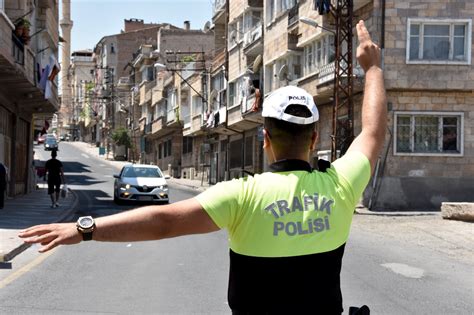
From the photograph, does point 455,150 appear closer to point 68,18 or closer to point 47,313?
point 47,313

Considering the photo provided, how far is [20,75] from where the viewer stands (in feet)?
75.0

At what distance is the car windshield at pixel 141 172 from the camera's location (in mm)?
27734

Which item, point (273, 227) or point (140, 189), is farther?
point (140, 189)

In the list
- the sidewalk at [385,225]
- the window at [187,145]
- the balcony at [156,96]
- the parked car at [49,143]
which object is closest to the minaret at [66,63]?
the parked car at [49,143]

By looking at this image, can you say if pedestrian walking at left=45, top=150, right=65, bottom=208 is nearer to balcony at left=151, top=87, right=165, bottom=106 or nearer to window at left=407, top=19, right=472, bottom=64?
window at left=407, top=19, right=472, bottom=64

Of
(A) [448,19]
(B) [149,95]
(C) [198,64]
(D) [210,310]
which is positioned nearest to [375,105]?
(D) [210,310]

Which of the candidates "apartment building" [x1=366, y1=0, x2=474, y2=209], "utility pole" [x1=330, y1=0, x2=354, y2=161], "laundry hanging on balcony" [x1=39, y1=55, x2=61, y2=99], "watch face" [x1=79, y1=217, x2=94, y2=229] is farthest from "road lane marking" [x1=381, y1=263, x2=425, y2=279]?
"laundry hanging on balcony" [x1=39, y1=55, x2=61, y2=99]

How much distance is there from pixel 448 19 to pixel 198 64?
3374cm

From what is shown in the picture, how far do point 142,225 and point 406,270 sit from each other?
9487 millimetres

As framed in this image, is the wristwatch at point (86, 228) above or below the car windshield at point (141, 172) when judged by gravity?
below

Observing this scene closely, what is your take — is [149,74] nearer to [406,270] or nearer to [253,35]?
[253,35]

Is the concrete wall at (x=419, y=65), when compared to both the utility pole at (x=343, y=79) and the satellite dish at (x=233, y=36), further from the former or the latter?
the satellite dish at (x=233, y=36)

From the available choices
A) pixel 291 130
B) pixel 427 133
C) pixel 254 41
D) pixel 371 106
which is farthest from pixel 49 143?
pixel 291 130

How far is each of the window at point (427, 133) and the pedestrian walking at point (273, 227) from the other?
2446 centimetres
